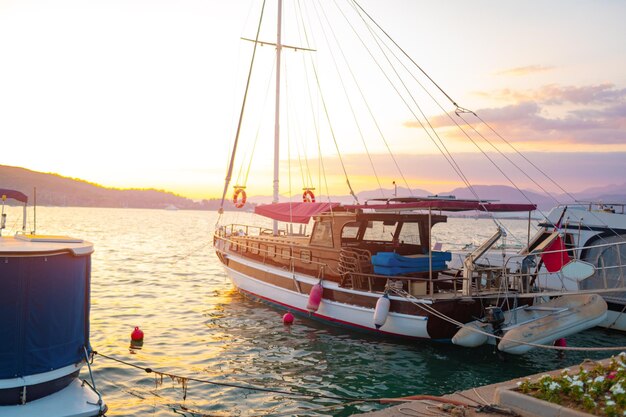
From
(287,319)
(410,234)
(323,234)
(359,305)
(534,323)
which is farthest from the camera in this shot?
(323,234)

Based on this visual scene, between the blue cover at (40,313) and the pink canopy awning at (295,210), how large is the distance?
452 inches

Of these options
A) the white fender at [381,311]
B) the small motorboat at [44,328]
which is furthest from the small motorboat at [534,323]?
the small motorboat at [44,328]

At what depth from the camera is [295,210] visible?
21.9m

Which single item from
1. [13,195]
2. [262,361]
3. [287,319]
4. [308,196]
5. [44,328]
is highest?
[308,196]

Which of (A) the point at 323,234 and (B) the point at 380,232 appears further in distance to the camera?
(A) the point at 323,234

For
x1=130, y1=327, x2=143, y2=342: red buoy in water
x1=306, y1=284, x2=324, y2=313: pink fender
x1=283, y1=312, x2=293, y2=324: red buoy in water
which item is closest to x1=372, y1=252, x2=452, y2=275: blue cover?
x1=306, y1=284, x2=324, y2=313: pink fender

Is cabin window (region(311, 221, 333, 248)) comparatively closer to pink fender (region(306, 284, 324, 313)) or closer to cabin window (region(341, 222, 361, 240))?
cabin window (region(341, 222, 361, 240))

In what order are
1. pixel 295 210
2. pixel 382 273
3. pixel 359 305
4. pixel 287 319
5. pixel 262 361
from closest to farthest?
pixel 262 361 < pixel 382 273 < pixel 359 305 < pixel 287 319 < pixel 295 210

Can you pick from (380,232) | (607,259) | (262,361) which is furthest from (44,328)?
(607,259)

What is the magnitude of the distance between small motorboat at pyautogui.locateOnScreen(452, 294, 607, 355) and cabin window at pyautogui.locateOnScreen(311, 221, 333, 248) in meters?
6.17

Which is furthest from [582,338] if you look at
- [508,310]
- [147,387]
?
[147,387]

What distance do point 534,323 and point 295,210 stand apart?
10868 mm

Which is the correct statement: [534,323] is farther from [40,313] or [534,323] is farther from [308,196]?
[308,196]

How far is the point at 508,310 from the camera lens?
15477 mm
